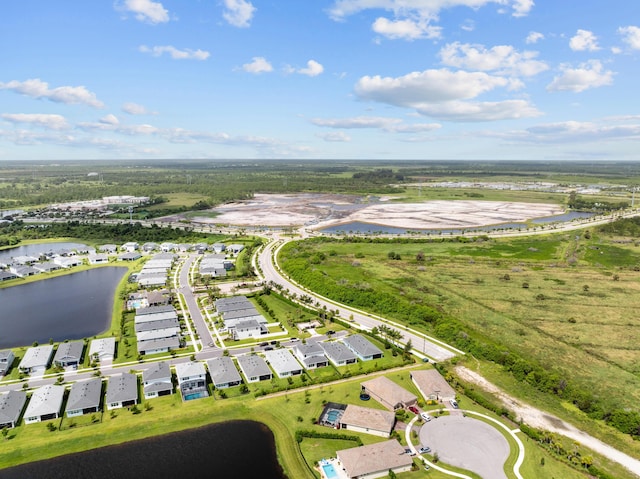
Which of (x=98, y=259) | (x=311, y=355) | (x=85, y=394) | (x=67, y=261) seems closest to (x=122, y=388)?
(x=85, y=394)

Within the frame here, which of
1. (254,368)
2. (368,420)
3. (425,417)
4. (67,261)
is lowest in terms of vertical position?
(425,417)

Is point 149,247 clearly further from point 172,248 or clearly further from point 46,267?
point 46,267

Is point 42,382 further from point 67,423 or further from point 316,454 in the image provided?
point 316,454

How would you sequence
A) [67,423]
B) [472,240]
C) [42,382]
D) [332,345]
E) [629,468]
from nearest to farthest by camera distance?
[629,468]
[67,423]
[42,382]
[332,345]
[472,240]

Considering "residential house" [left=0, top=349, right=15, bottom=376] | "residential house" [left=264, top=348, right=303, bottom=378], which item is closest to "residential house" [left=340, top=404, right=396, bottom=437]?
"residential house" [left=264, top=348, right=303, bottom=378]

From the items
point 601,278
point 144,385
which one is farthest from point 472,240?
point 144,385

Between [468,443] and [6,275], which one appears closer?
[468,443]

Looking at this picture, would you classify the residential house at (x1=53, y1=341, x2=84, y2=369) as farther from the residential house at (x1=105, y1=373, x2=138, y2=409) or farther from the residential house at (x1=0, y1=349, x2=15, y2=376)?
the residential house at (x1=105, y1=373, x2=138, y2=409)

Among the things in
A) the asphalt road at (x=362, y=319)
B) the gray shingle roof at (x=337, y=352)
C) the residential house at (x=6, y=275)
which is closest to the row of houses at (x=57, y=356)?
the gray shingle roof at (x=337, y=352)
